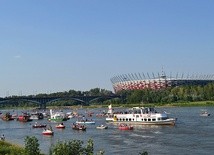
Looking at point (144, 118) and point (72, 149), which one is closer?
point (72, 149)

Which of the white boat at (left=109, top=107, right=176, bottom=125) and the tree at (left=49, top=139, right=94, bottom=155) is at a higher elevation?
the white boat at (left=109, top=107, right=176, bottom=125)

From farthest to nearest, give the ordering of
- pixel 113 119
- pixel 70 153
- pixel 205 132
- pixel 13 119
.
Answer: pixel 13 119 < pixel 113 119 < pixel 205 132 < pixel 70 153

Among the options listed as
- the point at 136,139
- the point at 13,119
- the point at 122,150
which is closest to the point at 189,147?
the point at 122,150

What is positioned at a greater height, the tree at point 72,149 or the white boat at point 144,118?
the white boat at point 144,118

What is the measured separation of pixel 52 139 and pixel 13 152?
35.6 m

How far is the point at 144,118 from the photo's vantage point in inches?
4166

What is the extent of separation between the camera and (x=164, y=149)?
6028 cm

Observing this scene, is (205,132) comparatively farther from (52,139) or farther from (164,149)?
(52,139)

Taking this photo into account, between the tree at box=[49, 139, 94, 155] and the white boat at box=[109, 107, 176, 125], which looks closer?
the tree at box=[49, 139, 94, 155]

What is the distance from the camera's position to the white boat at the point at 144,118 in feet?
335

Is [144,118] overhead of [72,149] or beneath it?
overhead

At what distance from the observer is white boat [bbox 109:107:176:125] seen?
335ft

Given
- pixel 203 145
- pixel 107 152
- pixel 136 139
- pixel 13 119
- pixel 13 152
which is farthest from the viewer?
pixel 13 119

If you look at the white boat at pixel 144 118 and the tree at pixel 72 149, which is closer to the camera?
the tree at pixel 72 149
